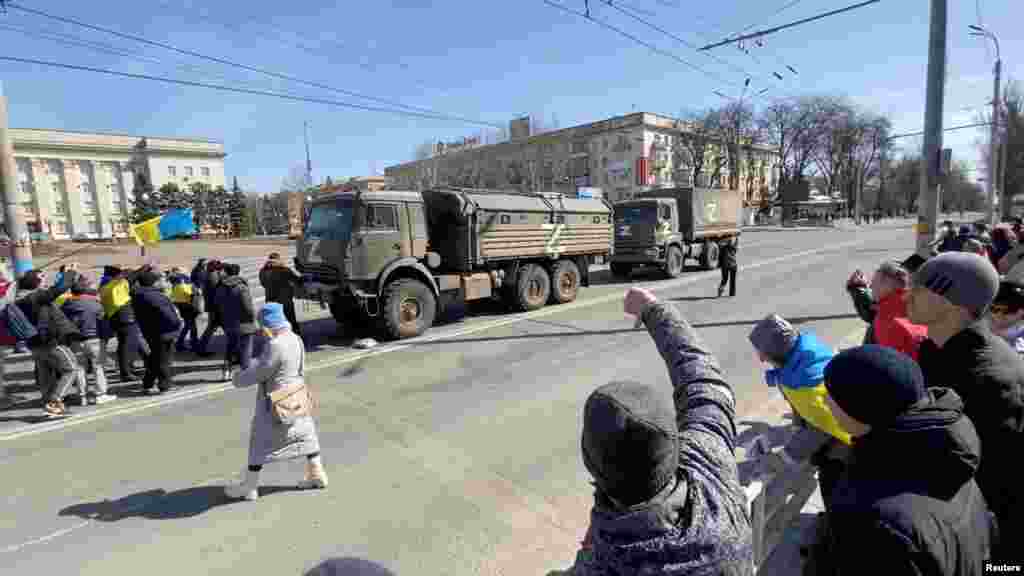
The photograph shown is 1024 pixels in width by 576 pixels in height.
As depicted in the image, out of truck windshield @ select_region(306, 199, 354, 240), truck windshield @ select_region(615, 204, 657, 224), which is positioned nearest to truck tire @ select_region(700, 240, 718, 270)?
truck windshield @ select_region(615, 204, 657, 224)

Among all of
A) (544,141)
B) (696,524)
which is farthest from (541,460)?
(544,141)

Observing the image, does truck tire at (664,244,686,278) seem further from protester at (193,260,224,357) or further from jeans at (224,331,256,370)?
jeans at (224,331,256,370)

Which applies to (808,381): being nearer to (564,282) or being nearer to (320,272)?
(320,272)

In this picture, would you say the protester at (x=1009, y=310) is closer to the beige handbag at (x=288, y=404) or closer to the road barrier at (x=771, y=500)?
the road barrier at (x=771, y=500)

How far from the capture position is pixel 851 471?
1454 mm

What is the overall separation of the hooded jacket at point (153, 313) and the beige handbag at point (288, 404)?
366 centimetres

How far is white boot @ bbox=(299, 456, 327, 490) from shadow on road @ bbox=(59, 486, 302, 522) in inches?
2.8

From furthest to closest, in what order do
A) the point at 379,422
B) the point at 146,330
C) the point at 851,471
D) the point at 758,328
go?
the point at 146,330 → the point at 379,422 → the point at 758,328 → the point at 851,471

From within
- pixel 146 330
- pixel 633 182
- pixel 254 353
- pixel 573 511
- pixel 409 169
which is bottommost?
pixel 573 511

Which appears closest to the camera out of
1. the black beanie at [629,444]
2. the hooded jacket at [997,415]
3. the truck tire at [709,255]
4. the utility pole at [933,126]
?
the black beanie at [629,444]

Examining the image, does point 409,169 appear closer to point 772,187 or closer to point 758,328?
point 772,187

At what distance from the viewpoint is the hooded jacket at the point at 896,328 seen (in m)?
3.22

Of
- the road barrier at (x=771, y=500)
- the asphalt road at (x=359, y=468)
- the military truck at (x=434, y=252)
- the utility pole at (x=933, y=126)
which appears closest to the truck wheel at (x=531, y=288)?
the military truck at (x=434, y=252)

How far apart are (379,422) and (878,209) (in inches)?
3421
